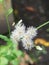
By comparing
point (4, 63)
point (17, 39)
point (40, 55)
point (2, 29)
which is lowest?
point (40, 55)

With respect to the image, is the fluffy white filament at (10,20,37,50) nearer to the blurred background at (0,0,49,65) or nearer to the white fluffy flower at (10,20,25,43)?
the white fluffy flower at (10,20,25,43)

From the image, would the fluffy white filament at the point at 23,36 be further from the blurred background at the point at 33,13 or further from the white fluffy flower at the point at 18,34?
the blurred background at the point at 33,13

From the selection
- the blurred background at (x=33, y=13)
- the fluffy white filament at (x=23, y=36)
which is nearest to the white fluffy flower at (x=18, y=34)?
the fluffy white filament at (x=23, y=36)

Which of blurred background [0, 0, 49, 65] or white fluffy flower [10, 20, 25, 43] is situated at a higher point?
white fluffy flower [10, 20, 25, 43]

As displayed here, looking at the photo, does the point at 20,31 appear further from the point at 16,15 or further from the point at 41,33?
the point at 16,15

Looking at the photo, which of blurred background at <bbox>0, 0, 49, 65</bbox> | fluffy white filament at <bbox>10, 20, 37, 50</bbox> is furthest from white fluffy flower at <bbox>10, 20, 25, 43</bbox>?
blurred background at <bbox>0, 0, 49, 65</bbox>

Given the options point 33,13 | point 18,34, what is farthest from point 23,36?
point 33,13

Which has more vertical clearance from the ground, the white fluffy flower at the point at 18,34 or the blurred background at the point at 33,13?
the white fluffy flower at the point at 18,34

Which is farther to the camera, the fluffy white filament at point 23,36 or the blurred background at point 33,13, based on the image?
the blurred background at point 33,13

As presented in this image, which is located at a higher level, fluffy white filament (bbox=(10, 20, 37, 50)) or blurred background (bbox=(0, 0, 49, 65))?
fluffy white filament (bbox=(10, 20, 37, 50))

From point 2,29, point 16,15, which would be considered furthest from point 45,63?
point 16,15

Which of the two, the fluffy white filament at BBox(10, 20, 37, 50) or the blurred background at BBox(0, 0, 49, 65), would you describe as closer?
the fluffy white filament at BBox(10, 20, 37, 50)
